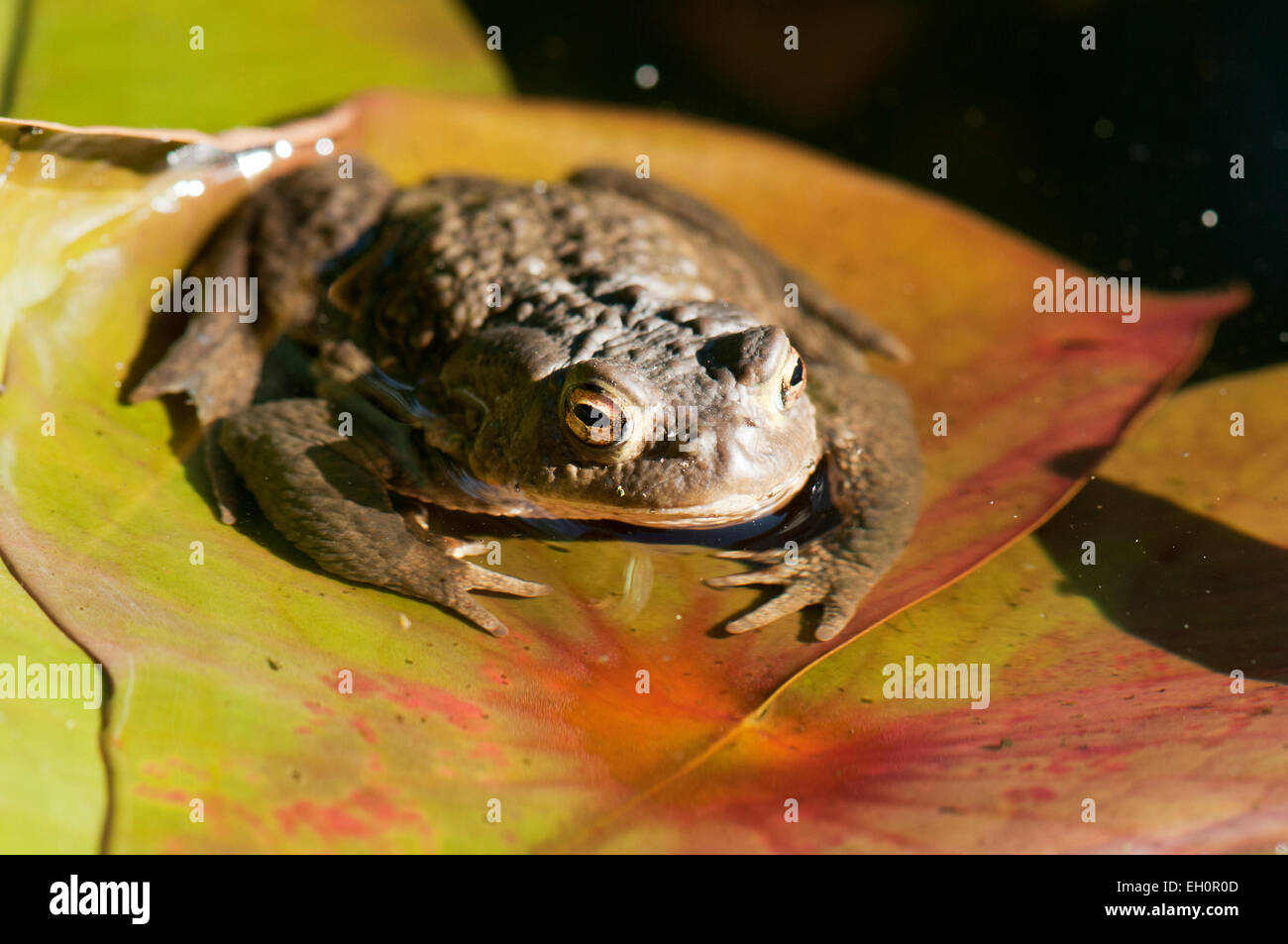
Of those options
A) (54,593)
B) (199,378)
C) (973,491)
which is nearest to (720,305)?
(973,491)

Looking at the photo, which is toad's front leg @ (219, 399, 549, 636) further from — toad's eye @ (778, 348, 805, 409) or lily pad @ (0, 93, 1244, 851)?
toad's eye @ (778, 348, 805, 409)

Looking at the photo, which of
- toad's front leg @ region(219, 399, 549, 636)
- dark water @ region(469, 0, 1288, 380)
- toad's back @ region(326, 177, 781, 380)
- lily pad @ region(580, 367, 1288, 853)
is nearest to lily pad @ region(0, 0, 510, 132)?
dark water @ region(469, 0, 1288, 380)

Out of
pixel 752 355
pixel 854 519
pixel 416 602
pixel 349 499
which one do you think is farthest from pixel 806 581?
pixel 349 499

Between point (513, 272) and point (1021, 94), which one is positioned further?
point (1021, 94)

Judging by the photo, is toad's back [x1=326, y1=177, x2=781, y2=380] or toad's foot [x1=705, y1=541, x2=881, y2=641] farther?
toad's back [x1=326, y1=177, x2=781, y2=380]

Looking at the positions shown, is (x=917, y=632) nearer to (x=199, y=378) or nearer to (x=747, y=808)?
(x=747, y=808)

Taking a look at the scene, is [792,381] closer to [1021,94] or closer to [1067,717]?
[1067,717]
